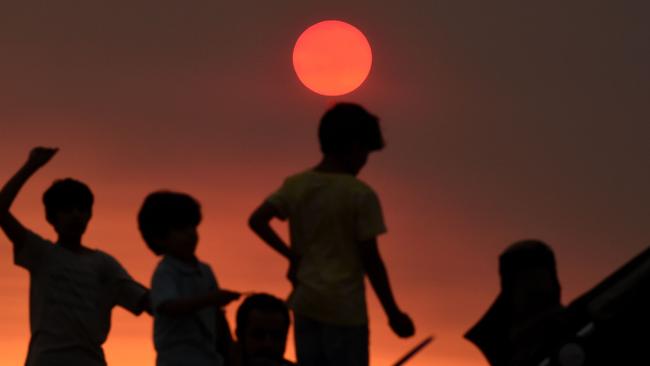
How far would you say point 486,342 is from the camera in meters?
7.75

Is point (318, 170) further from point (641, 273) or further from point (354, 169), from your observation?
point (641, 273)

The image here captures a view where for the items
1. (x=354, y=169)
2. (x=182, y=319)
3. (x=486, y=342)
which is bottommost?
(x=486, y=342)

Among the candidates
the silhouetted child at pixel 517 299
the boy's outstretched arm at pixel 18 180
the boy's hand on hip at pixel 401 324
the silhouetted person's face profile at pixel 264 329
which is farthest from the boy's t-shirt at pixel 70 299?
the silhouetted child at pixel 517 299

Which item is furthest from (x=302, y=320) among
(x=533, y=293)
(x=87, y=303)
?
(x=87, y=303)

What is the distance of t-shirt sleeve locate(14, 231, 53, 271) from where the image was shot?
10.3 metres

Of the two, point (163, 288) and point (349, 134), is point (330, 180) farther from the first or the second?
point (163, 288)

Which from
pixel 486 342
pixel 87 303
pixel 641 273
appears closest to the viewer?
pixel 641 273

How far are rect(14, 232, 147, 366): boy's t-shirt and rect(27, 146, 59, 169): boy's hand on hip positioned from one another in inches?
21.2

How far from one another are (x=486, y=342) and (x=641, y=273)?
126cm

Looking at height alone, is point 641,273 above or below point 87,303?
below

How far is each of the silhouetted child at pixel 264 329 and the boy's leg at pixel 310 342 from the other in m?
0.86

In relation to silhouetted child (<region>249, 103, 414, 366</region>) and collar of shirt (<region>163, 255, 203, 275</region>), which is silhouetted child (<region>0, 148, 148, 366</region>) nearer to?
Result: collar of shirt (<region>163, 255, 203, 275</region>)

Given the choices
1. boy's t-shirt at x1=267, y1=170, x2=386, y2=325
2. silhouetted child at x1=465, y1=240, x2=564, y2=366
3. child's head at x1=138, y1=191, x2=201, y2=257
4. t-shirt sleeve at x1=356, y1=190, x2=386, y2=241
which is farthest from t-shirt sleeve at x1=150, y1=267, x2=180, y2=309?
silhouetted child at x1=465, y1=240, x2=564, y2=366

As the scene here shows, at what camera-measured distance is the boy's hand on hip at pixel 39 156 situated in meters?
10.1
